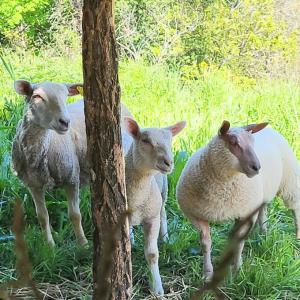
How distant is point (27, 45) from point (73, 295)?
12990mm

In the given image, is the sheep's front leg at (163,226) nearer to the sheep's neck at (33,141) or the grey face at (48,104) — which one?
the sheep's neck at (33,141)

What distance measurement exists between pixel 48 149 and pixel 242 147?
4.48 feet

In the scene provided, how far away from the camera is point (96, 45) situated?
255 centimetres

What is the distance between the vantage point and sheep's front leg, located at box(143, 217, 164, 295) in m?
3.50

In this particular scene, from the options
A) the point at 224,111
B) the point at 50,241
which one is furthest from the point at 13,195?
the point at 224,111

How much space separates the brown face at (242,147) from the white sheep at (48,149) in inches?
37.3

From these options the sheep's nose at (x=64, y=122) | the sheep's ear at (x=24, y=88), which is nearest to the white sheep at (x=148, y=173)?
the sheep's nose at (x=64, y=122)

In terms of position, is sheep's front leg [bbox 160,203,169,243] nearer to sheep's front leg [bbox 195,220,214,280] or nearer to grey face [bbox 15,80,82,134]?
sheep's front leg [bbox 195,220,214,280]

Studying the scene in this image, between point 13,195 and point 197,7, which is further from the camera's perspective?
point 197,7

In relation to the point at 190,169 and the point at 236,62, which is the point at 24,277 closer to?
the point at 190,169

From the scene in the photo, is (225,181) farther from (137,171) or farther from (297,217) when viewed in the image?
(297,217)

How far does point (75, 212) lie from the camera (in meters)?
4.07

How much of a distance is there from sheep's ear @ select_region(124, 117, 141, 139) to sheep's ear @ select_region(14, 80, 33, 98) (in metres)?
0.78

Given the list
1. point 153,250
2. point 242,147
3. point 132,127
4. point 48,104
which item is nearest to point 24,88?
point 48,104
